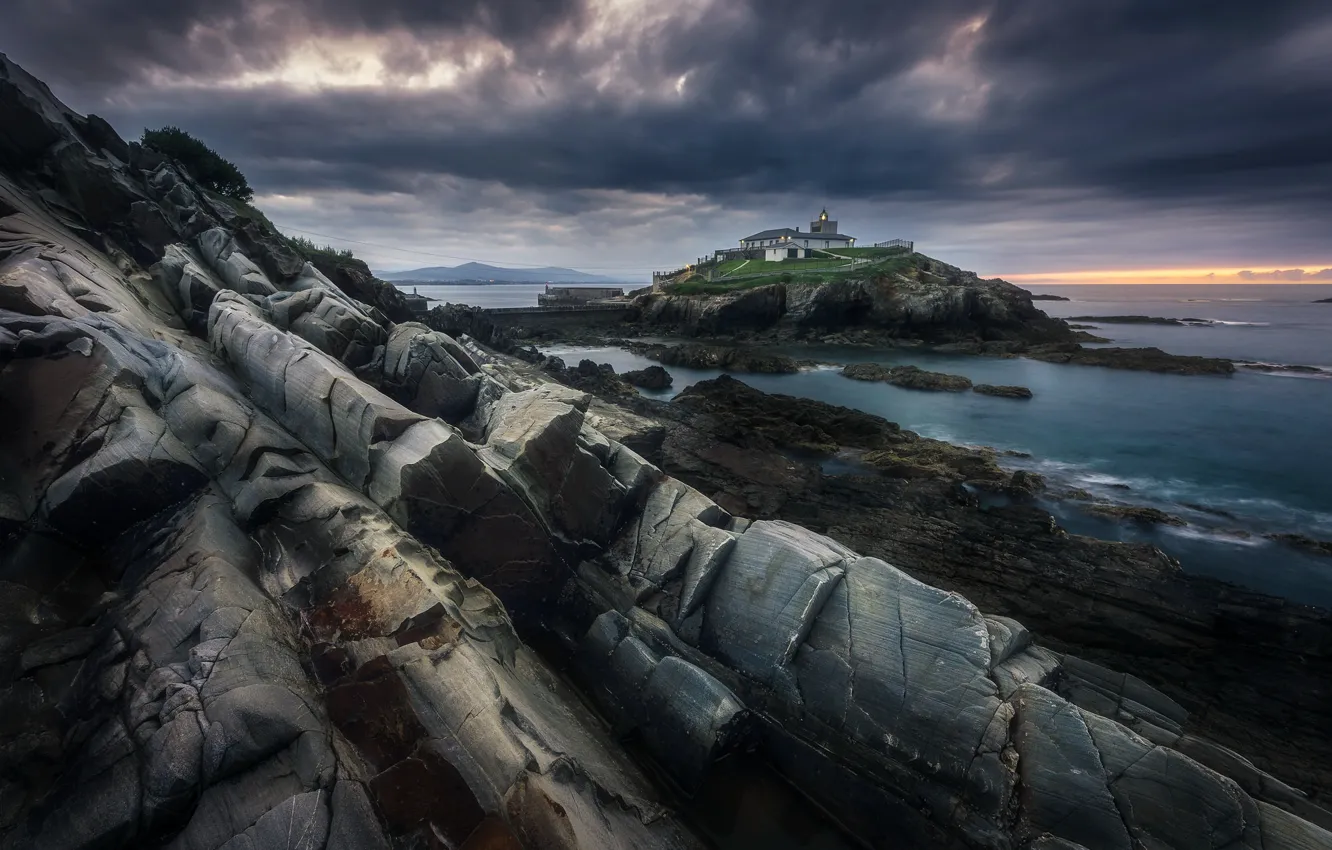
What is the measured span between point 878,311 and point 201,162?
7123 cm

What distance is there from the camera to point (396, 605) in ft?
28.9

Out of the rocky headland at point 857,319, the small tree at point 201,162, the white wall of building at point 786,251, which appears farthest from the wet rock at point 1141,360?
the small tree at point 201,162

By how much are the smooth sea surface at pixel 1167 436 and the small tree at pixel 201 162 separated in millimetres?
30933

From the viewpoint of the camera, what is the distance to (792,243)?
371ft

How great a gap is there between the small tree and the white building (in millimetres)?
85260

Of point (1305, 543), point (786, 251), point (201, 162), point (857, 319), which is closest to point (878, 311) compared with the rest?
point (857, 319)

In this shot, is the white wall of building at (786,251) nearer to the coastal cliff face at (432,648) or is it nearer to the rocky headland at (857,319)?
the rocky headland at (857,319)

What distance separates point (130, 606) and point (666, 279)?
11101cm

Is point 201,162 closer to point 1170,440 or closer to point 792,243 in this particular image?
point 1170,440

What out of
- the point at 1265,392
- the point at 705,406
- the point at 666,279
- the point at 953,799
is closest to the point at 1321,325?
the point at 1265,392

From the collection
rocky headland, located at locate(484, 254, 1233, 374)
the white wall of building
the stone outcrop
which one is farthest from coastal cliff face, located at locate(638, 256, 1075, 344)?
the white wall of building

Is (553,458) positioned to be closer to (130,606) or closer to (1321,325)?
(130,606)

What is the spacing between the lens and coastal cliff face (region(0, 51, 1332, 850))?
680 cm

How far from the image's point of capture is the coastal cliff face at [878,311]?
2756 inches
